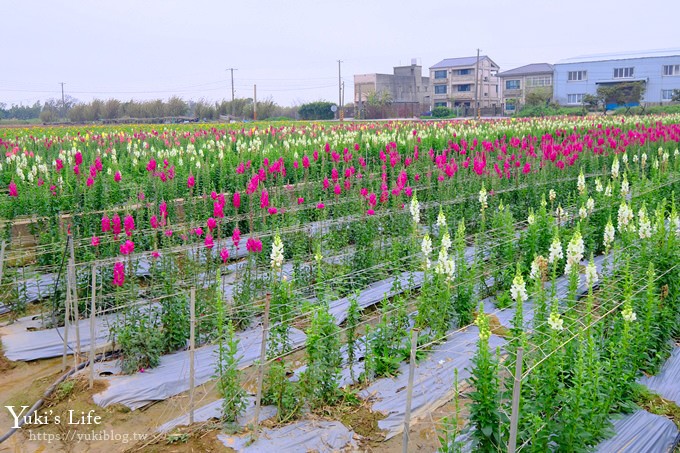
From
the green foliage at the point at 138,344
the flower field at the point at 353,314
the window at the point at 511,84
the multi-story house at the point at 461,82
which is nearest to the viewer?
the flower field at the point at 353,314

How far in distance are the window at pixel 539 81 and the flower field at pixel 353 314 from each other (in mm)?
69216

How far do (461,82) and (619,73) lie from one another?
20.0m

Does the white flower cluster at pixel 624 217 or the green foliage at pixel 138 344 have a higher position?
the white flower cluster at pixel 624 217

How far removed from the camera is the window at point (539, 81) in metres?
77.7

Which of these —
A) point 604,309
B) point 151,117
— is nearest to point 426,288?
point 604,309

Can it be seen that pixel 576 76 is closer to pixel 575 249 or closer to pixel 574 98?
pixel 574 98

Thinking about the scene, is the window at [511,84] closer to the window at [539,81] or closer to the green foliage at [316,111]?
the window at [539,81]

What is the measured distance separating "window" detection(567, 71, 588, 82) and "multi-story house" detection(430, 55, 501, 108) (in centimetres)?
1159

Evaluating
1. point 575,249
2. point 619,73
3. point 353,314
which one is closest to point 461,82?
point 619,73

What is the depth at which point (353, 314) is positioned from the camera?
6539 millimetres

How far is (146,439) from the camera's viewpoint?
18.4 feet

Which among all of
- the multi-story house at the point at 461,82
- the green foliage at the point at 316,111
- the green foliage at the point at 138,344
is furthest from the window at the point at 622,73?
the green foliage at the point at 138,344

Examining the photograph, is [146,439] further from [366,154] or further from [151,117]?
[151,117]

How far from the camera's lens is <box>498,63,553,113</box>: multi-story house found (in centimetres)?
7725
